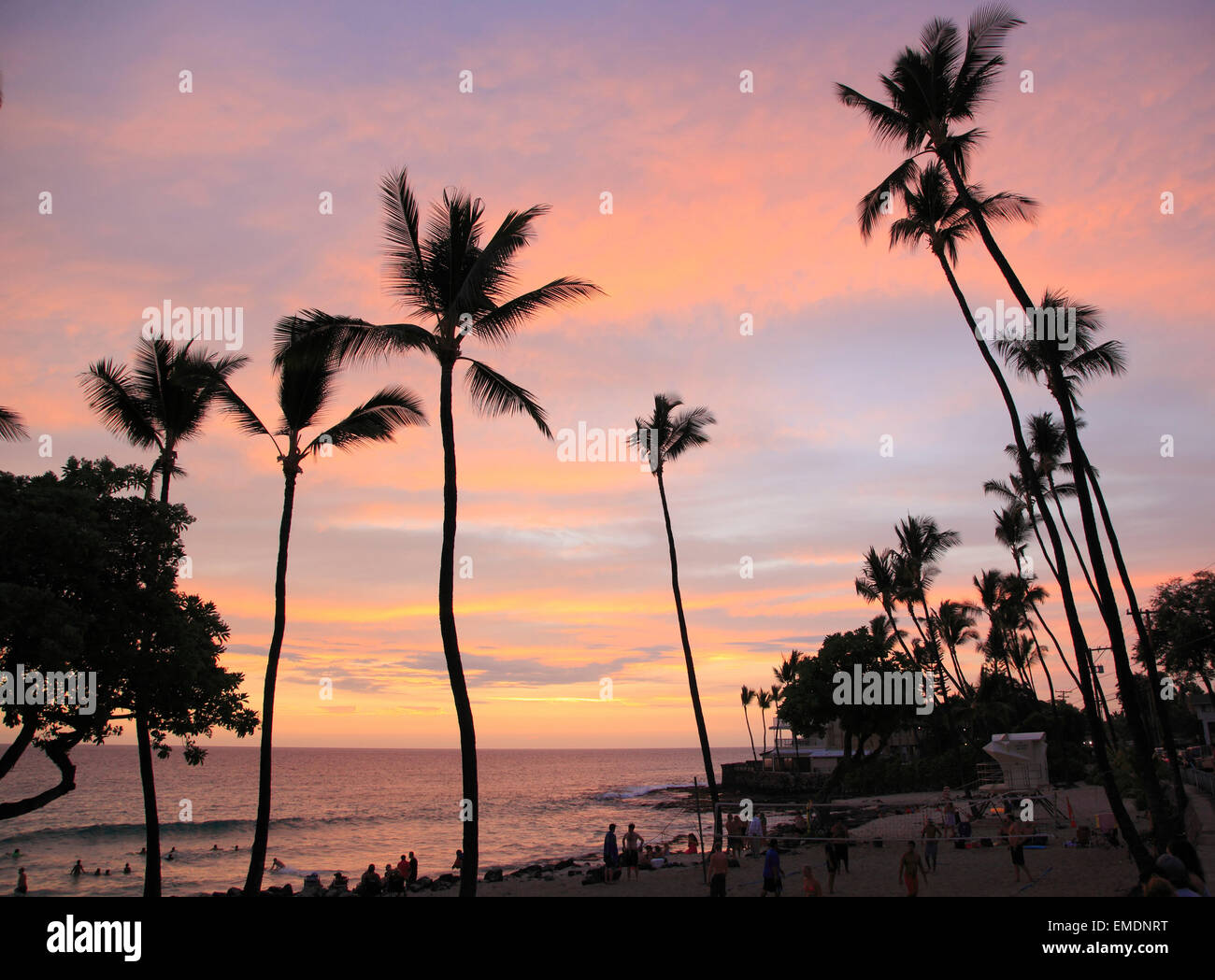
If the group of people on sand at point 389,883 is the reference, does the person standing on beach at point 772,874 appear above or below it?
above

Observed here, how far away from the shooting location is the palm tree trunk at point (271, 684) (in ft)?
56.1

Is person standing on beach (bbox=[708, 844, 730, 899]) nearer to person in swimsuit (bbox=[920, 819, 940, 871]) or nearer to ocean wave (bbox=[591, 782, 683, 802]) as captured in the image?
person in swimsuit (bbox=[920, 819, 940, 871])

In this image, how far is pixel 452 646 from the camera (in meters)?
13.2

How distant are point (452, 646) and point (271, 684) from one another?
6.70 metres

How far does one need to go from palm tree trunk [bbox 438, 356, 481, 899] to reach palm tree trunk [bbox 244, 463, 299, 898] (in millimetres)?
6161

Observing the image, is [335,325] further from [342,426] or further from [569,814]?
[569,814]

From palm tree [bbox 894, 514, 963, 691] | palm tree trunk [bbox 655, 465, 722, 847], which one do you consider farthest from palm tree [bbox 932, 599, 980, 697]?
palm tree trunk [bbox 655, 465, 722, 847]

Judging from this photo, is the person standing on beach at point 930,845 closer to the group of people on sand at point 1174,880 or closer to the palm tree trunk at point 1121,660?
the palm tree trunk at point 1121,660

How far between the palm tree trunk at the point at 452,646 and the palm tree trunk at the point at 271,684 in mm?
6161

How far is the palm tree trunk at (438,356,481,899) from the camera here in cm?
1235

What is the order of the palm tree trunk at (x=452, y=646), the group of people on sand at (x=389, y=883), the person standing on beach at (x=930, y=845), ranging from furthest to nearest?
the group of people on sand at (x=389, y=883) < the person standing on beach at (x=930, y=845) < the palm tree trunk at (x=452, y=646)

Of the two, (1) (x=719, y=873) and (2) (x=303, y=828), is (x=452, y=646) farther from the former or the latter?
(2) (x=303, y=828)

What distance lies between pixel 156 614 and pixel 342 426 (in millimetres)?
5655

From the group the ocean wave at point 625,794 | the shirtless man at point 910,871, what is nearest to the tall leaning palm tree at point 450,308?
the shirtless man at point 910,871
